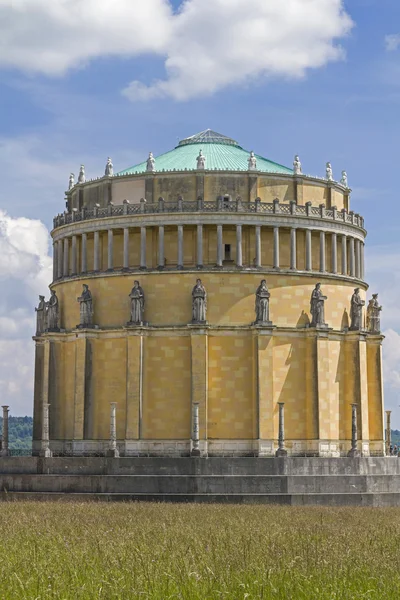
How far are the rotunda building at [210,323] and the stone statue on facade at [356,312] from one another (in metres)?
0.13

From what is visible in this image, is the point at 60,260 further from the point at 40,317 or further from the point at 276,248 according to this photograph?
the point at 276,248

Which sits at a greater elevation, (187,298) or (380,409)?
(187,298)

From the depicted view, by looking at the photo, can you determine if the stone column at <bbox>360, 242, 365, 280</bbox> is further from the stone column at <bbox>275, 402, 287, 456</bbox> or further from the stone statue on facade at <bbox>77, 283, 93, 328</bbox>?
the stone statue on facade at <bbox>77, 283, 93, 328</bbox>

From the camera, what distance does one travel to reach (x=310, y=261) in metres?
63.7

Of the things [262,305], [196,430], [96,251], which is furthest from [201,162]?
[196,430]

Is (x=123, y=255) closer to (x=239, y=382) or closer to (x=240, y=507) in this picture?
(x=239, y=382)

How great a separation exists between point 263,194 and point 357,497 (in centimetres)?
1899

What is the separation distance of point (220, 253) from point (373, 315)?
464 inches

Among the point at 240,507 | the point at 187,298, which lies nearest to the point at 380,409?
the point at 187,298

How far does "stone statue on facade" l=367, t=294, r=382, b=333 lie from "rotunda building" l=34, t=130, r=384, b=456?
317mm

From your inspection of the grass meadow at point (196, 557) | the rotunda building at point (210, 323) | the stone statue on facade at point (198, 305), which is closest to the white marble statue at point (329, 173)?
the rotunda building at point (210, 323)

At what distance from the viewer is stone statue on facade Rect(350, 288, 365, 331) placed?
64938 millimetres

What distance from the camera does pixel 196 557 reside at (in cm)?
2441

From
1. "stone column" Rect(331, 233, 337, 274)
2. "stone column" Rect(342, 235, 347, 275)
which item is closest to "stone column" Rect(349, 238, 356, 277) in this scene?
"stone column" Rect(342, 235, 347, 275)
